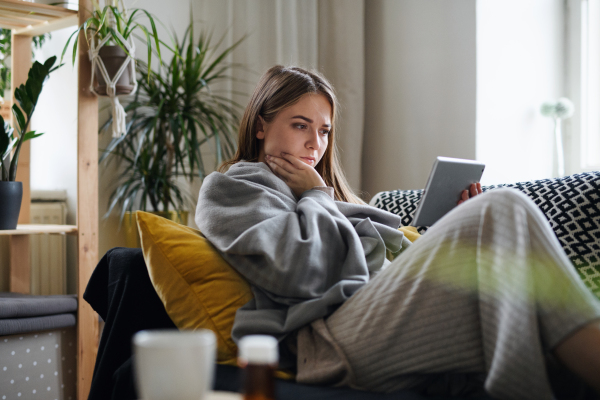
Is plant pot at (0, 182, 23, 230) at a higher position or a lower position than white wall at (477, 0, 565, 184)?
lower

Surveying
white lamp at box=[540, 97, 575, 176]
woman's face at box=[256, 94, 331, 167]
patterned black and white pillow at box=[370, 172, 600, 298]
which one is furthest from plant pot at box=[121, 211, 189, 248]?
white lamp at box=[540, 97, 575, 176]

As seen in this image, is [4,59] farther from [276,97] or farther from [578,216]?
[578,216]

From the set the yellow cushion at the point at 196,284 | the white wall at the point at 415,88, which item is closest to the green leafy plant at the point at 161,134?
the white wall at the point at 415,88

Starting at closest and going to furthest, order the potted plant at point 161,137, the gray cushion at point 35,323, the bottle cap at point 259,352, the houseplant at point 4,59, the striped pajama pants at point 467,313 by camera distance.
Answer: the bottle cap at point 259,352 < the striped pajama pants at point 467,313 < the gray cushion at point 35,323 < the houseplant at point 4,59 < the potted plant at point 161,137

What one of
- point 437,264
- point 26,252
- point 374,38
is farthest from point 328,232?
point 374,38

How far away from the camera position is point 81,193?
6.48 feet

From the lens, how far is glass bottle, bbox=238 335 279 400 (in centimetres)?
52

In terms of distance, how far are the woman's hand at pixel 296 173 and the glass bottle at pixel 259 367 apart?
2.91 ft

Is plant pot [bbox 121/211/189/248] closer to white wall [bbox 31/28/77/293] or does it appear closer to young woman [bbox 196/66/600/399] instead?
white wall [bbox 31/28/77/293]

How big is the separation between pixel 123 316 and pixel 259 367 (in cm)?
75

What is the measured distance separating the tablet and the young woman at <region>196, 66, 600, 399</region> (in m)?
0.17

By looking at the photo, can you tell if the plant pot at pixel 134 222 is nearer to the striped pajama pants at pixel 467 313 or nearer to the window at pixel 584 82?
the striped pajama pants at pixel 467 313

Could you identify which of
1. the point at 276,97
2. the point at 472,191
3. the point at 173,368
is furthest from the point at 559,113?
the point at 173,368

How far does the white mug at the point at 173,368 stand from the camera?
0.52 meters
